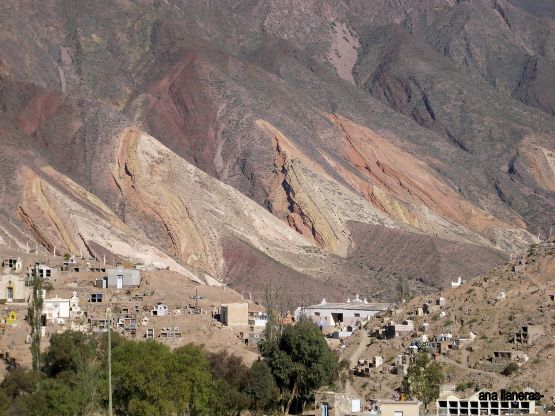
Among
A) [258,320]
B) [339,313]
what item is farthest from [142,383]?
[339,313]

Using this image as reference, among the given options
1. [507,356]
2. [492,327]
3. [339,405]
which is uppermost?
[492,327]

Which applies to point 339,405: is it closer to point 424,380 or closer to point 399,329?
point 424,380

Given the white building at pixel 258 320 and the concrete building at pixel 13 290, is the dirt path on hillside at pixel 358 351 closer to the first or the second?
the white building at pixel 258 320

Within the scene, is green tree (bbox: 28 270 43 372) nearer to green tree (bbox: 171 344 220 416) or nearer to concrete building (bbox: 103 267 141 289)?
green tree (bbox: 171 344 220 416)

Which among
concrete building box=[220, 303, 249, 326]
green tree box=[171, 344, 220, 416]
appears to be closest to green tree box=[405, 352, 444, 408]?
green tree box=[171, 344, 220, 416]

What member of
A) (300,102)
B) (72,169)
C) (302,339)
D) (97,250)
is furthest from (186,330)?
(300,102)

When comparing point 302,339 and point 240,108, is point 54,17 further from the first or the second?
point 302,339
